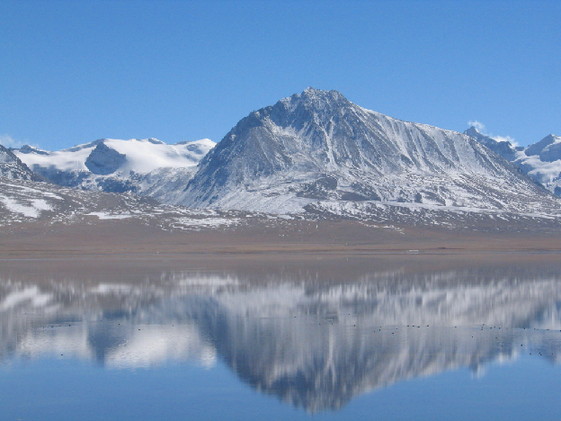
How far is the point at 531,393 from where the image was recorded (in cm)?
2931

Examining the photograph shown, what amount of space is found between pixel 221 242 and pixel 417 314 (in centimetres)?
12565

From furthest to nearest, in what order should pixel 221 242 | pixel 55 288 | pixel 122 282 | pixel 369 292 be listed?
pixel 221 242 < pixel 122 282 < pixel 55 288 < pixel 369 292

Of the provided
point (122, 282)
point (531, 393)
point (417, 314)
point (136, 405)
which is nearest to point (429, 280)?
point (417, 314)

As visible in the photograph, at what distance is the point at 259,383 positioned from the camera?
31031 millimetres

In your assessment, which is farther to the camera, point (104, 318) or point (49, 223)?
point (49, 223)

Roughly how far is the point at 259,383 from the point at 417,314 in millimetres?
21140

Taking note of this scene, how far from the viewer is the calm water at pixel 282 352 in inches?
1102

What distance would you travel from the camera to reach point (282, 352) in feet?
121

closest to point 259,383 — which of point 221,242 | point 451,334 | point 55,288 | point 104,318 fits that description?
point 451,334

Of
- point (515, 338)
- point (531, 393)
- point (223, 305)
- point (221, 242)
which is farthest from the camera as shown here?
point (221, 242)

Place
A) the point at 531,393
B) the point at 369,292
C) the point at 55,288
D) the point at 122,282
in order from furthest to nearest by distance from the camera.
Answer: the point at 122,282 < the point at 55,288 < the point at 369,292 < the point at 531,393

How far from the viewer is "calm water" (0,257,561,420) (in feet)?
91.9

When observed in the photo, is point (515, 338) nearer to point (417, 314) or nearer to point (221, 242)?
point (417, 314)

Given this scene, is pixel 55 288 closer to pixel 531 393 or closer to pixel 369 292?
pixel 369 292
